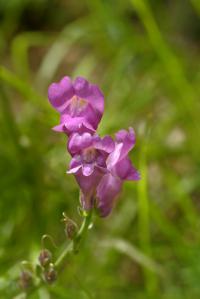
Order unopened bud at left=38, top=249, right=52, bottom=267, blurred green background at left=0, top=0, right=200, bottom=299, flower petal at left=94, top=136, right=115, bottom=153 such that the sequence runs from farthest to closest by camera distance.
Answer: blurred green background at left=0, top=0, right=200, bottom=299 < unopened bud at left=38, top=249, right=52, bottom=267 < flower petal at left=94, top=136, right=115, bottom=153

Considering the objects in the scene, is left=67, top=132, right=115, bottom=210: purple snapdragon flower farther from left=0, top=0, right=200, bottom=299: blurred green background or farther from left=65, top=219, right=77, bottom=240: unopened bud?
left=0, top=0, right=200, bottom=299: blurred green background

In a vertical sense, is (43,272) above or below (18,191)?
below

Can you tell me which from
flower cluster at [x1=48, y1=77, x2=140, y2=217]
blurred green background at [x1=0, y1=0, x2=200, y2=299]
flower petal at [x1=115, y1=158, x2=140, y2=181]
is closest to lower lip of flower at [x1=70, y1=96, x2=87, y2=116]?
flower cluster at [x1=48, y1=77, x2=140, y2=217]

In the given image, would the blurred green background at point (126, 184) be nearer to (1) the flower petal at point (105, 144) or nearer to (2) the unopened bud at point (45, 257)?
(2) the unopened bud at point (45, 257)

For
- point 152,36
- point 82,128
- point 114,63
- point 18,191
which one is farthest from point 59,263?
point 114,63

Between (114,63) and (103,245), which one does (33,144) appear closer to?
(103,245)
